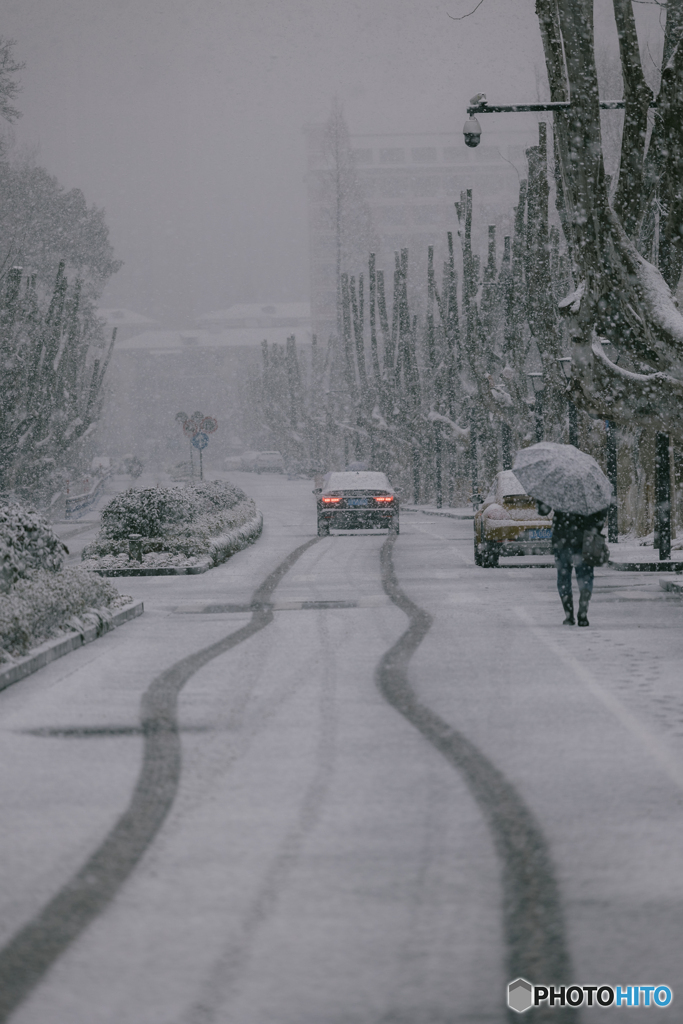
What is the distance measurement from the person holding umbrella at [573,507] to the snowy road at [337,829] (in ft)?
3.88

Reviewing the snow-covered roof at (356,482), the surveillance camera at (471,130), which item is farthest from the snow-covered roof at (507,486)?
the snow-covered roof at (356,482)

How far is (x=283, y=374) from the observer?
127000 millimetres

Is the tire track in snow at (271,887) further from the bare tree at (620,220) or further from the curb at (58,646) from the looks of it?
the bare tree at (620,220)

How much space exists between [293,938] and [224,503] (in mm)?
32074

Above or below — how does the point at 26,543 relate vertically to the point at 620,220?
below

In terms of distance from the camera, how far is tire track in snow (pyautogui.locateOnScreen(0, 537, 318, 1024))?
478 cm

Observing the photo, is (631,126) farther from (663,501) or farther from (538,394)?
(538,394)

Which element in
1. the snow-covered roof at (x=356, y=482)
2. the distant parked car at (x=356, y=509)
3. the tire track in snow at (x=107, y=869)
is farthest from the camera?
the snow-covered roof at (x=356, y=482)

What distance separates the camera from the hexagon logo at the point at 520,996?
4.38 metres

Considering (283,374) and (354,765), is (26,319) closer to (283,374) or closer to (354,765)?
(354,765)

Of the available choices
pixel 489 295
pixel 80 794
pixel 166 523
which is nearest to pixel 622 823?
pixel 80 794

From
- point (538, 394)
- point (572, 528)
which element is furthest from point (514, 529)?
point (538, 394)

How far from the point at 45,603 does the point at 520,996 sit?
35.1 feet

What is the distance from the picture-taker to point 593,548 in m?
15.1
